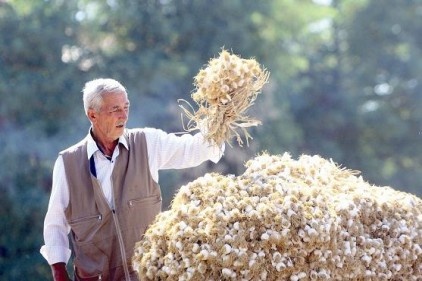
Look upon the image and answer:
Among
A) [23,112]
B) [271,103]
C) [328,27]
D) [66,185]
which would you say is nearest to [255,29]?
[271,103]

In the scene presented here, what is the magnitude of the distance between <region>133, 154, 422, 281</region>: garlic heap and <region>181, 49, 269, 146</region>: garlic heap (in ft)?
A: 0.74

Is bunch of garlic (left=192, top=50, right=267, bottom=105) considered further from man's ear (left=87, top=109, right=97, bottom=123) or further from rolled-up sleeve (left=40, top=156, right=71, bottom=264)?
rolled-up sleeve (left=40, top=156, right=71, bottom=264)

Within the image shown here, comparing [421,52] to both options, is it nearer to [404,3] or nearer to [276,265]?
[404,3]

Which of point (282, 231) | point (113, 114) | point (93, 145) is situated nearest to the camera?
point (282, 231)

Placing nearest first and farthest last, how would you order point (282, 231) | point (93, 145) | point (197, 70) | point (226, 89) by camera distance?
1. point (282, 231)
2. point (226, 89)
3. point (93, 145)
4. point (197, 70)

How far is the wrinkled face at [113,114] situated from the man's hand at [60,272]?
0.61 metres

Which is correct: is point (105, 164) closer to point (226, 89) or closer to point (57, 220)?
point (57, 220)

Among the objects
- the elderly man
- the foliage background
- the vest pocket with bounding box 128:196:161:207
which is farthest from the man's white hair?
the foliage background

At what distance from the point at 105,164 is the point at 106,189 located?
0.37 ft

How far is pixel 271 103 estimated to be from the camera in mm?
12336

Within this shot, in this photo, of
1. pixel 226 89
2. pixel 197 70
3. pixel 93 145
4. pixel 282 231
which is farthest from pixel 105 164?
pixel 197 70

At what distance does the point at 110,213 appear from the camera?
358cm

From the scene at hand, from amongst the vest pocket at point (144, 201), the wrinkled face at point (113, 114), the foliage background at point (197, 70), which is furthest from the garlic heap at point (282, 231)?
the foliage background at point (197, 70)

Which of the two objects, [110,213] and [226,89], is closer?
[226,89]
